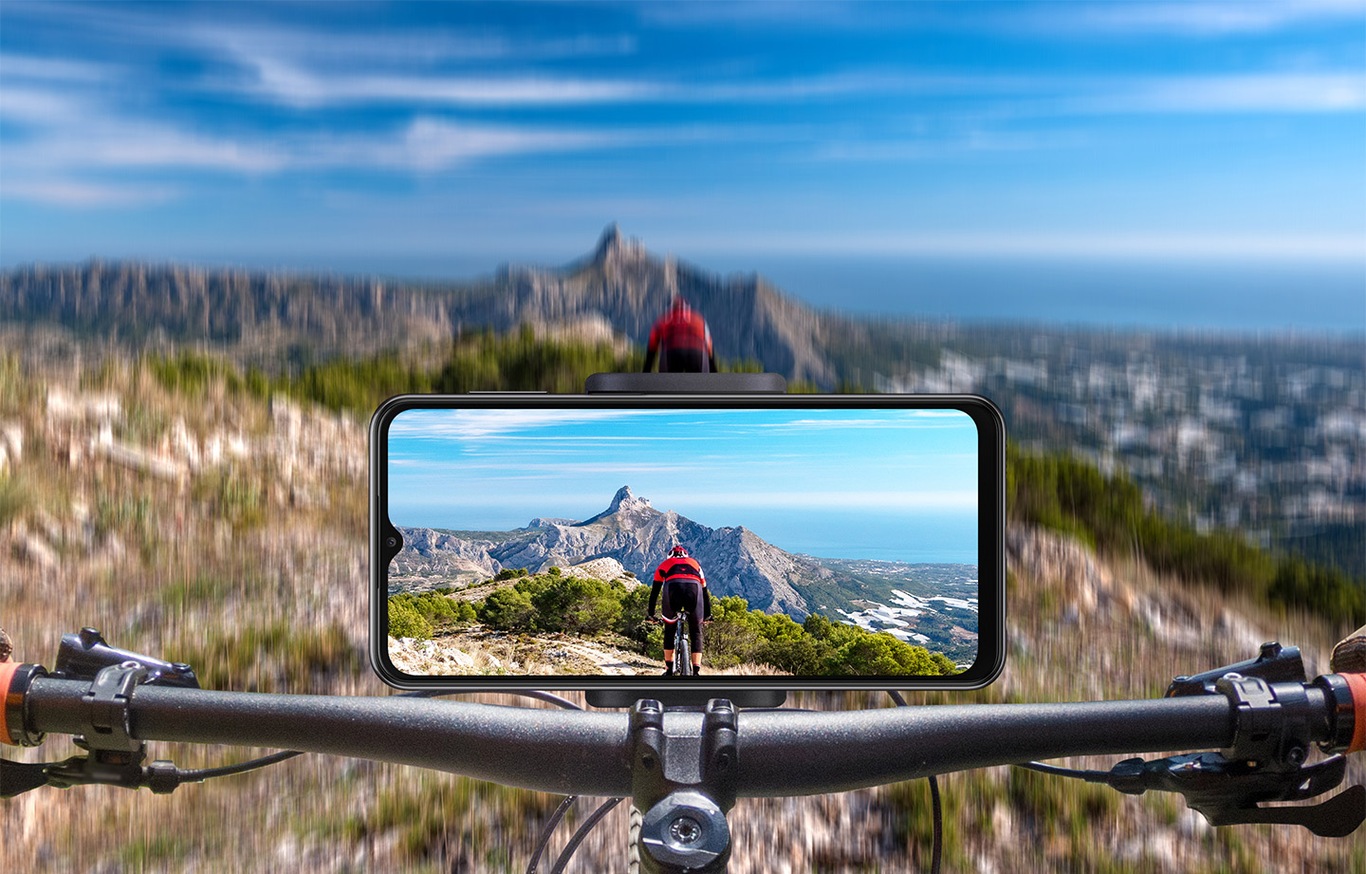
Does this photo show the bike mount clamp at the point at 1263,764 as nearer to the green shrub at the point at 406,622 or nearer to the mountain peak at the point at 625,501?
the mountain peak at the point at 625,501

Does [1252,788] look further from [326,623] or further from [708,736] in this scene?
[326,623]

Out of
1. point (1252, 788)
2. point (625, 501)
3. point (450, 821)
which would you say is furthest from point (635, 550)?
point (450, 821)

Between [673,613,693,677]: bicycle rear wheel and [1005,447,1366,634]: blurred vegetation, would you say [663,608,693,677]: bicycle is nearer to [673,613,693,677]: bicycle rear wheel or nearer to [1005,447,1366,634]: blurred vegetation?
[673,613,693,677]: bicycle rear wheel

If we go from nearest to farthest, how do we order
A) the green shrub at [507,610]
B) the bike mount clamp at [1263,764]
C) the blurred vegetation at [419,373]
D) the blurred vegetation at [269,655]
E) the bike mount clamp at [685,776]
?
the bike mount clamp at [685,776] < the bike mount clamp at [1263,764] < the green shrub at [507,610] < the blurred vegetation at [269,655] < the blurred vegetation at [419,373]

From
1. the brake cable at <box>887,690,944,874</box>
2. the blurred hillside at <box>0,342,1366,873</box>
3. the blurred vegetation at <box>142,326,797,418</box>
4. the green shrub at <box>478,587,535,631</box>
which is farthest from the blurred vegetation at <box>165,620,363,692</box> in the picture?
the brake cable at <box>887,690,944,874</box>

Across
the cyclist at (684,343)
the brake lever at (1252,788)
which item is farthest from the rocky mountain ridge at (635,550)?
the brake lever at (1252,788)

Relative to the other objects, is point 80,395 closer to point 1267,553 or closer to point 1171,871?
point 1171,871

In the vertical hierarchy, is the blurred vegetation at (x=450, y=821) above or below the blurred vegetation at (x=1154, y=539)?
below
